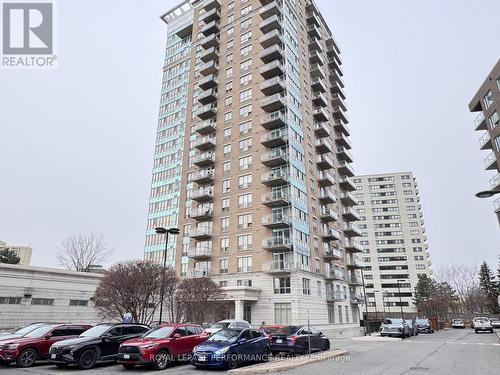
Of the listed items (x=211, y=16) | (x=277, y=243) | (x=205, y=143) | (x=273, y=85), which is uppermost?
(x=211, y=16)

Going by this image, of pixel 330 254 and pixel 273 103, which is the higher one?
pixel 273 103

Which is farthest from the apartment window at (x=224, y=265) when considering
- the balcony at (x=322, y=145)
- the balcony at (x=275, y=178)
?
the balcony at (x=322, y=145)

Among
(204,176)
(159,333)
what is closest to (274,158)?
(204,176)

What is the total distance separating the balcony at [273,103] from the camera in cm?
4488

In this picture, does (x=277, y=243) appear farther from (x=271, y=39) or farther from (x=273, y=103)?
(x=271, y=39)

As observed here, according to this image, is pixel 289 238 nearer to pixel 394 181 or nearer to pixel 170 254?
pixel 170 254

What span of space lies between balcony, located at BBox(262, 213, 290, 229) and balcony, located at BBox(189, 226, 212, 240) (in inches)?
335

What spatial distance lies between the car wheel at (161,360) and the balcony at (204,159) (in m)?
36.3

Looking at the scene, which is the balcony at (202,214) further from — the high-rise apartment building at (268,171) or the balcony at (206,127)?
the balcony at (206,127)

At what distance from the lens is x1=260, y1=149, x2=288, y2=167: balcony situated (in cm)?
4207

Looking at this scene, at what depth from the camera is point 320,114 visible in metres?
53.8

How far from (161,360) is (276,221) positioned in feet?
88.6

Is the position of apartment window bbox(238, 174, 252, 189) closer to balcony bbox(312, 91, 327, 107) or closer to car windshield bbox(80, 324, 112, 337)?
balcony bbox(312, 91, 327, 107)

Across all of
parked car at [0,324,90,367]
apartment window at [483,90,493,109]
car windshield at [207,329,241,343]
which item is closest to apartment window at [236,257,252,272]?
car windshield at [207,329,241,343]
